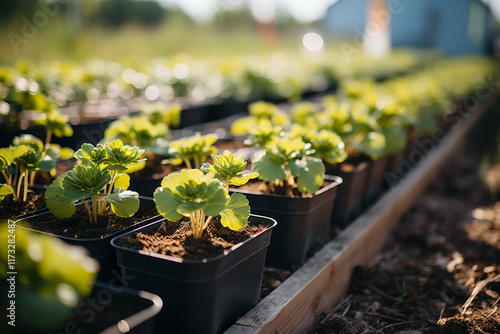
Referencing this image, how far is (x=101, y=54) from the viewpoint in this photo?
444 inches

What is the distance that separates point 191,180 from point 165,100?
3.48 meters

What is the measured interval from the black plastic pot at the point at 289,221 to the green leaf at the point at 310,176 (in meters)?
0.04

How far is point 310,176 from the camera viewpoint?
1.57m

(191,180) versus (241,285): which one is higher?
(191,180)

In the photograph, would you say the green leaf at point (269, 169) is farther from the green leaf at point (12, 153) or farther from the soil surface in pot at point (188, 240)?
the green leaf at point (12, 153)

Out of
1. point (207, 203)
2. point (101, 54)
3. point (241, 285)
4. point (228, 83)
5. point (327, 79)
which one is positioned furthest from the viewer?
point (101, 54)

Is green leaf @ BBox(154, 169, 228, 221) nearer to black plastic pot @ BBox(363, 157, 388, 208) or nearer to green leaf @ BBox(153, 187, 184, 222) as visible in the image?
green leaf @ BBox(153, 187, 184, 222)

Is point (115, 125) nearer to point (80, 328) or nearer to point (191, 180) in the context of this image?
point (191, 180)

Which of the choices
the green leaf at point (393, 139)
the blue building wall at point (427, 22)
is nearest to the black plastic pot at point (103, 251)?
the green leaf at point (393, 139)

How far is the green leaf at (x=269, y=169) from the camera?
1516mm

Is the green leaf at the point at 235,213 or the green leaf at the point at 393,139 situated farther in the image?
the green leaf at the point at 393,139

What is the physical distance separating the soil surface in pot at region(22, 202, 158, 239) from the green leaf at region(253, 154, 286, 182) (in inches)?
15.4

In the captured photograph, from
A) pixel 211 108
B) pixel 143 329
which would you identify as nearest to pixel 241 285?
pixel 143 329

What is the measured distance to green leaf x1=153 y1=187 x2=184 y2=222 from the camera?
1.13 m
